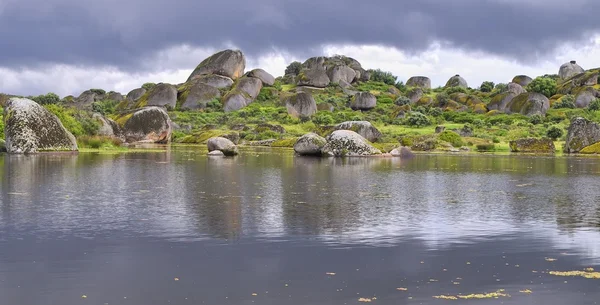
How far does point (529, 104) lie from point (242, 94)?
5323 centimetres

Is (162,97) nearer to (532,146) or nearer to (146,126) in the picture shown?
(146,126)

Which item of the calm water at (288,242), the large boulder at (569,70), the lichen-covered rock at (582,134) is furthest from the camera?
the large boulder at (569,70)

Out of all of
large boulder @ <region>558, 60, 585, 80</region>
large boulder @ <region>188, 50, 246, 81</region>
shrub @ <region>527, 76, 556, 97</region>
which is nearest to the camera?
shrub @ <region>527, 76, 556, 97</region>

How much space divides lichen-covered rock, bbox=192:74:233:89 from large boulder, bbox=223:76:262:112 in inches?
205

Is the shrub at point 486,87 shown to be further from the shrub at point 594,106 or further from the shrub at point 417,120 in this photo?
the shrub at point 417,120

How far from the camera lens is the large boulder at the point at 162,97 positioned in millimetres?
130625

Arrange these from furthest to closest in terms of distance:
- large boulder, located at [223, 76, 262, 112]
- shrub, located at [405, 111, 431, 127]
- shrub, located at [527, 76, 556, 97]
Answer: large boulder, located at [223, 76, 262, 112] → shrub, located at [527, 76, 556, 97] → shrub, located at [405, 111, 431, 127]

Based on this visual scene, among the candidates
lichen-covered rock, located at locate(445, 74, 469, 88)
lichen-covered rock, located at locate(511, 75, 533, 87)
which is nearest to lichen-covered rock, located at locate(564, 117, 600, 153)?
lichen-covered rock, located at locate(511, 75, 533, 87)

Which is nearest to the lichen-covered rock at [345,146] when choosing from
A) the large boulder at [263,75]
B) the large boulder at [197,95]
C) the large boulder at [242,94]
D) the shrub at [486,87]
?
the large boulder at [242,94]

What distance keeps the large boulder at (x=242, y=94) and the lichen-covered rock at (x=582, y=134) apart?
72816 millimetres

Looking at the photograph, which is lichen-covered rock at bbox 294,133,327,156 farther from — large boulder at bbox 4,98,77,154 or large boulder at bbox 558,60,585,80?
large boulder at bbox 558,60,585,80

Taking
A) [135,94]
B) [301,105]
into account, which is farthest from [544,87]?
[135,94]

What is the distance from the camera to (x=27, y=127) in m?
52.0

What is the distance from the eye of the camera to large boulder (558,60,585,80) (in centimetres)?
16975
